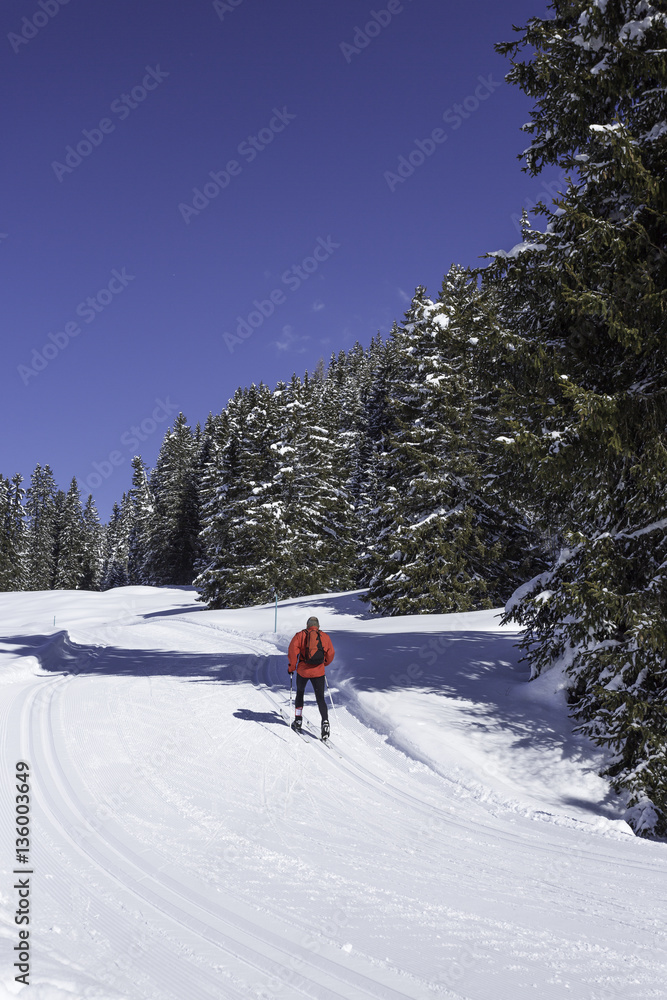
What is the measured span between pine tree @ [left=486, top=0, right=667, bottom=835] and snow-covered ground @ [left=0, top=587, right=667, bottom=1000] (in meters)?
1.23

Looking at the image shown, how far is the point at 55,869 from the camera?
16.2 feet

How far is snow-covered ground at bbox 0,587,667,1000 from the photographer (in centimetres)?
381

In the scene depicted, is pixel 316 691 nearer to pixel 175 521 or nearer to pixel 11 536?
pixel 175 521

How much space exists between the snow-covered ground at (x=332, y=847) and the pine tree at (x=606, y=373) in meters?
1.23

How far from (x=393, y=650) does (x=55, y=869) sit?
9.69 meters

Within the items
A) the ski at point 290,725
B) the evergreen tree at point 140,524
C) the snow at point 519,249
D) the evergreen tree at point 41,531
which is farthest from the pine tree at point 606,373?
the evergreen tree at point 41,531

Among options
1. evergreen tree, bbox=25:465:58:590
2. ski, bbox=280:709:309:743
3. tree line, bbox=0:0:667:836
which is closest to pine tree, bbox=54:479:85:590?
evergreen tree, bbox=25:465:58:590

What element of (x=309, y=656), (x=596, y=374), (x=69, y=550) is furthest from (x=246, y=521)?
(x=69, y=550)

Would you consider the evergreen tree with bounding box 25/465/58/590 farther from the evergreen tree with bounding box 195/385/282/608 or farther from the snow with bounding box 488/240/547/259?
the snow with bounding box 488/240/547/259

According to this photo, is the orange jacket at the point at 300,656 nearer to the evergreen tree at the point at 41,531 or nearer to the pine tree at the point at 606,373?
the pine tree at the point at 606,373

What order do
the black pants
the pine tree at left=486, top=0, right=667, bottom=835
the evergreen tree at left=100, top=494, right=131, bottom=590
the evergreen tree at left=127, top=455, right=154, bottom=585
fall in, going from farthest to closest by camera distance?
the evergreen tree at left=100, top=494, right=131, bottom=590 → the evergreen tree at left=127, top=455, right=154, bottom=585 → the black pants → the pine tree at left=486, top=0, right=667, bottom=835

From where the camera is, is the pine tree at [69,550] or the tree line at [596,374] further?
the pine tree at [69,550]

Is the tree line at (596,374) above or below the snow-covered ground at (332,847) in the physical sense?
above

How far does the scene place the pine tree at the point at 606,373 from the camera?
764 cm
